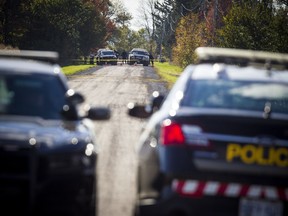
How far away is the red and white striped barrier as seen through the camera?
6031 millimetres

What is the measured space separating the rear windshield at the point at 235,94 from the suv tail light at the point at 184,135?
1.34 ft

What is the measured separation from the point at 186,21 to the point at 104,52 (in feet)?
44.0

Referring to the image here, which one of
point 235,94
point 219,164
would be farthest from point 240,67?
point 219,164

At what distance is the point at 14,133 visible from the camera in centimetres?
649

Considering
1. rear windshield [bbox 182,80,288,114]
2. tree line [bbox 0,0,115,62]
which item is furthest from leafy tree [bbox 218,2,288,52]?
rear windshield [bbox 182,80,288,114]

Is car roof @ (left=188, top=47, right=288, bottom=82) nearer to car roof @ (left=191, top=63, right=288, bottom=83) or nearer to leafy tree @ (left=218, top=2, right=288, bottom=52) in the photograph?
car roof @ (left=191, top=63, right=288, bottom=83)

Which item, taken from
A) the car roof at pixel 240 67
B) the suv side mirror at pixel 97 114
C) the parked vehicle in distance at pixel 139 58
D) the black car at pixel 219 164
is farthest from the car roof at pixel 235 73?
the parked vehicle in distance at pixel 139 58

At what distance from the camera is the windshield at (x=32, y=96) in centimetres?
751

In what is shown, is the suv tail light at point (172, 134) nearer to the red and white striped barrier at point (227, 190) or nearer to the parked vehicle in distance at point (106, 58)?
the red and white striped barrier at point (227, 190)

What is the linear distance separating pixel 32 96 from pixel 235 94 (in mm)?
2165

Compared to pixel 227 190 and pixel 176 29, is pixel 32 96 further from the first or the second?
pixel 176 29

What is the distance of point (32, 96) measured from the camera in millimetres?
7672

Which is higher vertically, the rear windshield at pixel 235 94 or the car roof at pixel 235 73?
the car roof at pixel 235 73

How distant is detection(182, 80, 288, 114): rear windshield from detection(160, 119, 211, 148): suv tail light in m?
0.41
